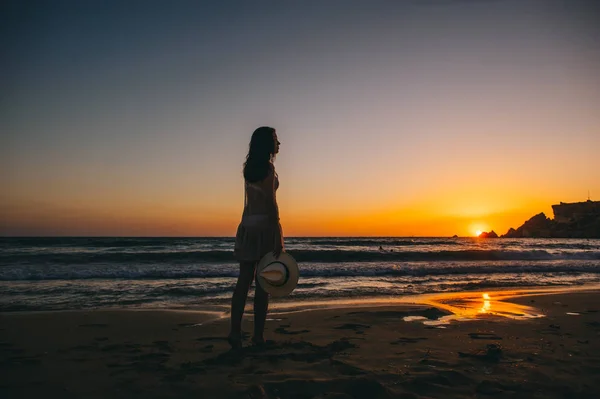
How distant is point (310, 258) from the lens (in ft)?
72.8

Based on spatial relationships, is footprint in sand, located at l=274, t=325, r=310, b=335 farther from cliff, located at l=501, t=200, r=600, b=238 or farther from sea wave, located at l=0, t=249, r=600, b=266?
cliff, located at l=501, t=200, r=600, b=238

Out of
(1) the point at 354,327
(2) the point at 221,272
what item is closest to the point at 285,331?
(1) the point at 354,327

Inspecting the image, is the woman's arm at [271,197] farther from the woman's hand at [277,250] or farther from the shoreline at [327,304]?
the shoreline at [327,304]

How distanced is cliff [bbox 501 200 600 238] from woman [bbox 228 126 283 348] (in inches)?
3132

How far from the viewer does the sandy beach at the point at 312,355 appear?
115 inches

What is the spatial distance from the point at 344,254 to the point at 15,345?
67.3ft

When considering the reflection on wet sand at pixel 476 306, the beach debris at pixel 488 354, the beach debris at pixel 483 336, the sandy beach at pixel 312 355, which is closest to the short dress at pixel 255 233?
the sandy beach at pixel 312 355

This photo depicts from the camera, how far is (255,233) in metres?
4.05

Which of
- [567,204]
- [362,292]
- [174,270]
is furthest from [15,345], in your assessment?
[567,204]

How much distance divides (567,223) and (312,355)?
83.9 metres

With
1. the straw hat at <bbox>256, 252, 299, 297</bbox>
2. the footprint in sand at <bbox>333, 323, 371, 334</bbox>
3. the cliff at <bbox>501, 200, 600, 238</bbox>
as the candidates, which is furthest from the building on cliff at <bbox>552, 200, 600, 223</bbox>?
the straw hat at <bbox>256, 252, 299, 297</bbox>

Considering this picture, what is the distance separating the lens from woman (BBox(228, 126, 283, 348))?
403 centimetres

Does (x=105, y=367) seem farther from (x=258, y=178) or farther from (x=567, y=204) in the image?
(x=567, y=204)

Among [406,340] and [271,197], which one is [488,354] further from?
[271,197]
